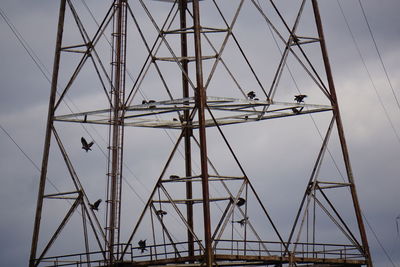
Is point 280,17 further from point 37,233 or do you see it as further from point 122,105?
point 37,233

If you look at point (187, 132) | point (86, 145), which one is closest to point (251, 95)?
point (187, 132)

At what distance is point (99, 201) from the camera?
156 feet

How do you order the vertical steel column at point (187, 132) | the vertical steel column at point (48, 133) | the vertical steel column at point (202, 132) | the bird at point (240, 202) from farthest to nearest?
1. the vertical steel column at point (187, 132)
2. the vertical steel column at point (48, 133)
3. the bird at point (240, 202)
4. the vertical steel column at point (202, 132)

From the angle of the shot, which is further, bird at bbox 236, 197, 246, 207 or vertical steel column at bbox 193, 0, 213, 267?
bird at bbox 236, 197, 246, 207

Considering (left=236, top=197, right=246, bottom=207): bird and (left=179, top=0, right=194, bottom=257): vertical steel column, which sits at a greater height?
(left=179, top=0, right=194, bottom=257): vertical steel column

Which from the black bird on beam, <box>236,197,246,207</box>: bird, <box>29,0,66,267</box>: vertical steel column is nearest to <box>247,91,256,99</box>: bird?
the black bird on beam

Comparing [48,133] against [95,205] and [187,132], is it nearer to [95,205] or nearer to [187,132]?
[95,205]

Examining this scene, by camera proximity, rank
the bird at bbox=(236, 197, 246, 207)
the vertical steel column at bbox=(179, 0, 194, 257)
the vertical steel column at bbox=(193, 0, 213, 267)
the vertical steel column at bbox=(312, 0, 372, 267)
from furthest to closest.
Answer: the vertical steel column at bbox=(179, 0, 194, 257)
the vertical steel column at bbox=(312, 0, 372, 267)
the bird at bbox=(236, 197, 246, 207)
the vertical steel column at bbox=(193, 0, 213, 267)

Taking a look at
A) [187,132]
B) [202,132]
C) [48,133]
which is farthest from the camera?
[187,132]

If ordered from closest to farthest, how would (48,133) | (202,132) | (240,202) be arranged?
(202,132)
(240,202)
(48,133)

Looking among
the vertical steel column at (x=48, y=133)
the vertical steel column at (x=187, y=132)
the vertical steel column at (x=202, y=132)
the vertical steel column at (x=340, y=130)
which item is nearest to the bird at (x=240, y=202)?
the vertical steel column at (x=187, y=132)

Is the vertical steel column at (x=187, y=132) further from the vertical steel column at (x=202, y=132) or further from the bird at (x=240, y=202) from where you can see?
the vertical steel column at (x=202, y=132)

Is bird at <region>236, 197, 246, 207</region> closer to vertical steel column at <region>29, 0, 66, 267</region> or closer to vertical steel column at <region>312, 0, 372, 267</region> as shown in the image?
vertical steel column at <region>312, 0, 372, 267</region>

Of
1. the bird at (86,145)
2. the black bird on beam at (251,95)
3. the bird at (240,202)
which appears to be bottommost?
the bird at (240,202)
